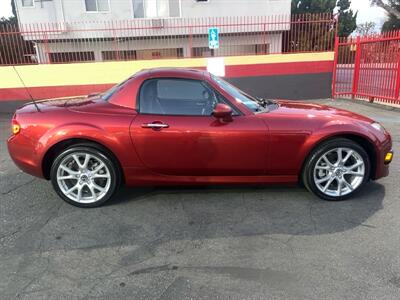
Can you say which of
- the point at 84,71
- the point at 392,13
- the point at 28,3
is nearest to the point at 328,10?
the point at 392,13

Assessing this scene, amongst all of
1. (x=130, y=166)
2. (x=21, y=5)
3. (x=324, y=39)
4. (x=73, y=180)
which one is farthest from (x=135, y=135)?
(x=21, y=5)

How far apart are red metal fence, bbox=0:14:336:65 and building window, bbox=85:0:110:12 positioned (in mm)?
762

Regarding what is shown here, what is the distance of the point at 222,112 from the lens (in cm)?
366

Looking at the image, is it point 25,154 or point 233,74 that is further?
point 233,74

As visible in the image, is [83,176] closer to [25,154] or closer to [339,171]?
[25,154]

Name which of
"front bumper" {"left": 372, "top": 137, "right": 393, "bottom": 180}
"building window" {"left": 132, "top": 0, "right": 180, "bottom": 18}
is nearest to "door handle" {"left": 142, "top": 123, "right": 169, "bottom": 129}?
"front bumper" {"left": 372, "top": 137, "right": 393, "bottom": 180}

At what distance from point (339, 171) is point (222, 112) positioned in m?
1.48

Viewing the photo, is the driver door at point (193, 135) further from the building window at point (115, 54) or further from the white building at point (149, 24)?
the white building at point (149, 24)

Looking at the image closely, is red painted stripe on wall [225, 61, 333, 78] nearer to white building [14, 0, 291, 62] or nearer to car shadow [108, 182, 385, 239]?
white building [14, 0, 291, 62]

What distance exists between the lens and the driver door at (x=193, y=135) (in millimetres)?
3770

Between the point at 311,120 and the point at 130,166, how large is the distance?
2.02m

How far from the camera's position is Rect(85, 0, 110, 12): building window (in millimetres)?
17062

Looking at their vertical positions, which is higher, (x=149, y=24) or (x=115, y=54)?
(x=149, y=24)

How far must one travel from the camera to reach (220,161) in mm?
3859
